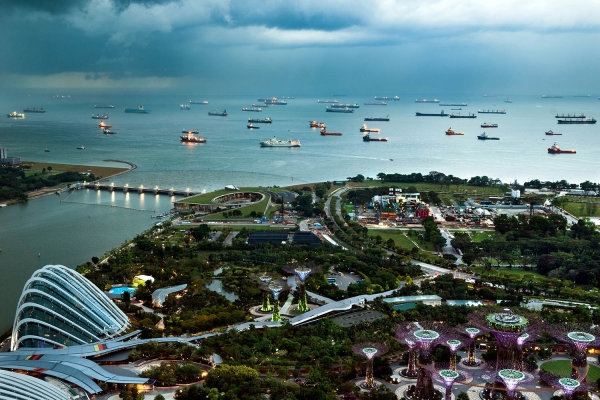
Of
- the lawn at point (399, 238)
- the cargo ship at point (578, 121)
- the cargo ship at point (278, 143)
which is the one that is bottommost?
the lawn at point (399, 238)

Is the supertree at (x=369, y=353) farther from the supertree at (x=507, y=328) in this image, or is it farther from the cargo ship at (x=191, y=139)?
the cargo ship at (x=191, y=139)

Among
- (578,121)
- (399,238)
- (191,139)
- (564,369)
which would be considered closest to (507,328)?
(564,369)

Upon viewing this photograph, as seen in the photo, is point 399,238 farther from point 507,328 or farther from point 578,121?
point 578,121

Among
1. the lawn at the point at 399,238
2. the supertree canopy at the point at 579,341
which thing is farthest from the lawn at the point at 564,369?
the lawn at the point at 399,238

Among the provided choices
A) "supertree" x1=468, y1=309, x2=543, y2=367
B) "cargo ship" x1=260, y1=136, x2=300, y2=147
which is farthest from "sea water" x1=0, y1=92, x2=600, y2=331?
"supertree" x1=468, y1=309, x2=543, y2=367

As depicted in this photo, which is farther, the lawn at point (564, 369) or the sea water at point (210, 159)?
the sea water at point (210, 159)

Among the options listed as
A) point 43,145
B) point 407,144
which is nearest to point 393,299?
point 407,144

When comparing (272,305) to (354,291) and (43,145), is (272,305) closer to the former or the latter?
(354,291)
